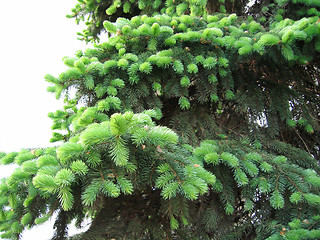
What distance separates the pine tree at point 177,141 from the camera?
1206mm

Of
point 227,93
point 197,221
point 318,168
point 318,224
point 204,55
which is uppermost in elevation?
point 204,55

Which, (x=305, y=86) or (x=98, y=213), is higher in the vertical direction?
(x=305, y=86)

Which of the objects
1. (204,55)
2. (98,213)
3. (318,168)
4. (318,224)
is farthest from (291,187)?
(98,213)

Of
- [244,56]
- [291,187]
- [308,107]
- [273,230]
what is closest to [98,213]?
[273,230]

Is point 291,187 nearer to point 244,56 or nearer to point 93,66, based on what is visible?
point 244,56

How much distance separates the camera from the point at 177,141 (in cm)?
127

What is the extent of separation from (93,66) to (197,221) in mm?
1532

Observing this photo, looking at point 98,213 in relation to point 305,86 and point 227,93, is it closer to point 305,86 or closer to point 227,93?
point 227,93

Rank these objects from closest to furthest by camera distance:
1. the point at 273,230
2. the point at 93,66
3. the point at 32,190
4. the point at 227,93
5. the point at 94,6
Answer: the point at 32,190 → the point at 273,230 → the point at 93,66 → the point at 227,93 → the point at 94,6

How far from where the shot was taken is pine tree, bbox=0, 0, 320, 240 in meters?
1.21

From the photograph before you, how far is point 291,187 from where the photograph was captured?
1.59 meters

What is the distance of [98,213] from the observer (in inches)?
80.4

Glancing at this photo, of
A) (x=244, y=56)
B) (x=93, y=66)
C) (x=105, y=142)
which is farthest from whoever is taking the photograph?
(x=244, y=56)

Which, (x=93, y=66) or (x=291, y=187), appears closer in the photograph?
(x=291, y=187)
